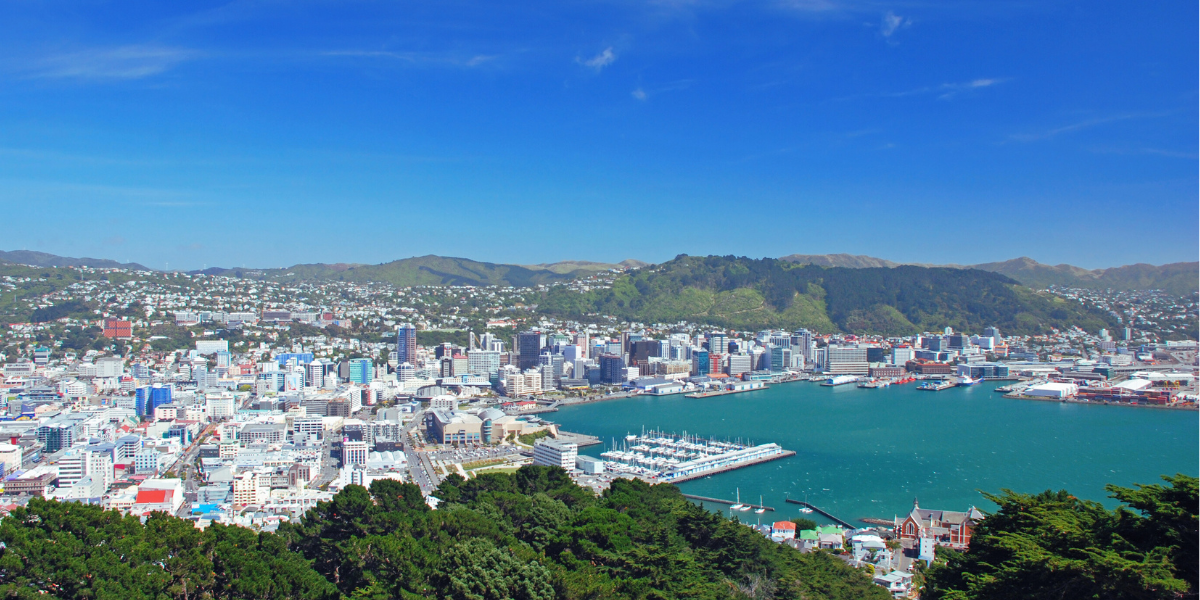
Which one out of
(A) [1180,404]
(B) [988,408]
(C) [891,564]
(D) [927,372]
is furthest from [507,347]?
(C) [891,564]

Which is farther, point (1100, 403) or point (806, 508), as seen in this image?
point (1100, 403)

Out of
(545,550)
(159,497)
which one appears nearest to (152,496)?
(159,497)

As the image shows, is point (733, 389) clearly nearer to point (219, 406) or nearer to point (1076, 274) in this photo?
point (219, 406)

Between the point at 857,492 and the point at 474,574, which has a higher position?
the point at 474,574

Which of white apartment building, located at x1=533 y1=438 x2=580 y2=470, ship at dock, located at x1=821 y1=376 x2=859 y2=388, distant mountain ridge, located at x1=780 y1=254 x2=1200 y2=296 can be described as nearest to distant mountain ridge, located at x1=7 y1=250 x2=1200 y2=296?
distant mountain ridge, located at x1=780 y1=254 x2=1200 y2=296

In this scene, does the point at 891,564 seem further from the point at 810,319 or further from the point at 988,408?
the point at 810,319

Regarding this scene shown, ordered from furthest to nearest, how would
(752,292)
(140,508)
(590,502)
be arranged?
(752,292) < (140,508) < (590,502)
